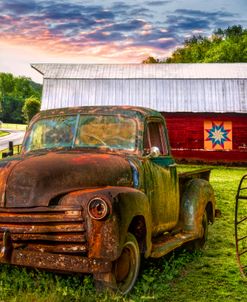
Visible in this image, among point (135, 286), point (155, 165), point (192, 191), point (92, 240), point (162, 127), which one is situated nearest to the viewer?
point (92, 240)

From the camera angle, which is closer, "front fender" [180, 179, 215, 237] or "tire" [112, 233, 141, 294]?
"tire" [112, 233, 141, 294]

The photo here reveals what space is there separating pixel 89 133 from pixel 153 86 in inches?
979

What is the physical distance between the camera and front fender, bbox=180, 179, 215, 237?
6.96 metres

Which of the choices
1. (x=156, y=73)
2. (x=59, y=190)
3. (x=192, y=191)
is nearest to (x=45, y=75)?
(x=156, y=73)

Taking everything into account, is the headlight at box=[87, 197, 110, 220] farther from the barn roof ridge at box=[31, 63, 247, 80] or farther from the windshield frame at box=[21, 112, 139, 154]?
the barn roof ridge at box=[31, 63, 247, 80]

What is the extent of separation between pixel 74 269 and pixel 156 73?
1089 inches

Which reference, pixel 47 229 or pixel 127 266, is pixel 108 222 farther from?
pixel 127 266

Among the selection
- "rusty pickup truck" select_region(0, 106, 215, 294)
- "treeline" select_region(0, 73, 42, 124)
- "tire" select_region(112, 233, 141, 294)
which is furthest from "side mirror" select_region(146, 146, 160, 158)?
"treeline" select_region(0, 73, 42, 124)

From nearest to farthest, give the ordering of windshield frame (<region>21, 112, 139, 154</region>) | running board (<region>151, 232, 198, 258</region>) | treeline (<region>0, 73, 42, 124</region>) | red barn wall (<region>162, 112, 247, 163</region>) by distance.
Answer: running board (<region>151, 232, 198, 258</region>) → windshield frame (<region>21, 112, 139, 154</region>) → red barn wall (<region>162, 112, 247, 163</region>) → treeline (<region>0, 73, 42, 124</region>)

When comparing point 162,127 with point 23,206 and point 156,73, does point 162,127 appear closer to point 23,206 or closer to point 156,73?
point 23,206

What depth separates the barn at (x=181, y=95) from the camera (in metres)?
28.3

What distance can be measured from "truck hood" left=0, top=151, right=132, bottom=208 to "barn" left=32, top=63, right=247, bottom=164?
2320 cm

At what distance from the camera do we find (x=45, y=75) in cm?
3222

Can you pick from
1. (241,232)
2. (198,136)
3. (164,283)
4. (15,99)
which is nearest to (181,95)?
(198,136)
